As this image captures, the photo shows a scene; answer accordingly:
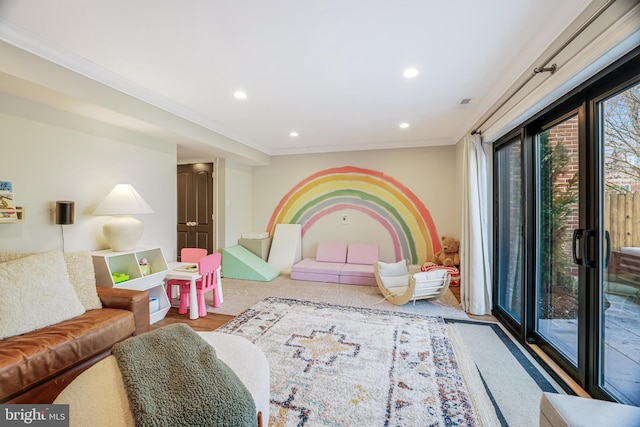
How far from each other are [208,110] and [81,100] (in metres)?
1.26

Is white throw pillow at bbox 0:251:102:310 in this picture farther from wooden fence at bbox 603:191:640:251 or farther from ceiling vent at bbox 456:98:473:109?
ceiling vent at bbox 456:98:473:109

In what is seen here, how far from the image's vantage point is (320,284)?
4.40 meters

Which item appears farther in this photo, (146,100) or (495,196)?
(495,196)

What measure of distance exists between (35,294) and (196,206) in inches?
140

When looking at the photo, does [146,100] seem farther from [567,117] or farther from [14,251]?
[567,117]

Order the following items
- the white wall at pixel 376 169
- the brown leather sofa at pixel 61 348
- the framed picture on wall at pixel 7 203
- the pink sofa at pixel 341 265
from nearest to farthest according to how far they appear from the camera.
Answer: the brown leather sofa at pixel 61 348
the framed picture on wall at pixel 7 203
the pink sofa at pixel 341 265
the white wall at pixel 376 169

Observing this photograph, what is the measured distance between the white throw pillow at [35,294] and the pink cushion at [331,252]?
11.9 feet

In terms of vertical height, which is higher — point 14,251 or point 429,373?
point 14,251

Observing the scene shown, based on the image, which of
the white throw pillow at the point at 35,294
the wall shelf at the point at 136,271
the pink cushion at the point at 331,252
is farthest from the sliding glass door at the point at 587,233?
the wall shelf at the point at 136,271

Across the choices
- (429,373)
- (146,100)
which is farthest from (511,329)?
(146,100)

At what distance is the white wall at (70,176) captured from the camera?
2.20 metres

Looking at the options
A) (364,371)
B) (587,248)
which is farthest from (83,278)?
(587,248)

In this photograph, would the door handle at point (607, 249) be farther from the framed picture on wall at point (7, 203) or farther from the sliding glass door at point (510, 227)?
the framed picture on wall at point (7, 203)

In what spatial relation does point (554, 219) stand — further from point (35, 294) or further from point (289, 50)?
point (35, 294)
